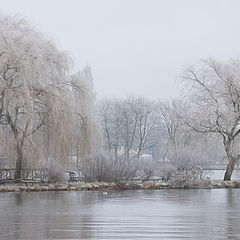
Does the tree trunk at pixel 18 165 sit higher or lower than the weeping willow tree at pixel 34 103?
lower

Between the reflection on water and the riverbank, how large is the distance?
6643 mm

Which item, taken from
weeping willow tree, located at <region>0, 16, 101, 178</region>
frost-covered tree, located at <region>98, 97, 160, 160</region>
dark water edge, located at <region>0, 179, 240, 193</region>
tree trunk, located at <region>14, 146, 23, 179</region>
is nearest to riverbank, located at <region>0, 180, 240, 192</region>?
dark water edge, located at <region>0, 179, 240, 193</region>

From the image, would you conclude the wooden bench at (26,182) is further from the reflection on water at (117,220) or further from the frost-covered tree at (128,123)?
the frost-covered tree at (128,123)

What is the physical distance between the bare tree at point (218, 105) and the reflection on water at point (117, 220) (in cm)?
1471

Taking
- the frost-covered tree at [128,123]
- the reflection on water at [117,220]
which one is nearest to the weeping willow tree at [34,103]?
the reflection on water at [117,220]

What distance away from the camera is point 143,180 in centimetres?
3047

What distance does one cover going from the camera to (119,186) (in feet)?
88.0

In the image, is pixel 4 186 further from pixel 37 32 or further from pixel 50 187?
pixel 37 32

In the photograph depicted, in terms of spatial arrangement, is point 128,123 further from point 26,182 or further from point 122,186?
point 26,182

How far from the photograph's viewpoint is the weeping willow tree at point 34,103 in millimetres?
24734

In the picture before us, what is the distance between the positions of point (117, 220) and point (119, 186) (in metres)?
14.0

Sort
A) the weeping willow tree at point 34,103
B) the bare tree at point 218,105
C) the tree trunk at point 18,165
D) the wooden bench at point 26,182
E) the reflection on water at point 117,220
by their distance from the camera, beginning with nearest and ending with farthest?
the reflection on water at point 117,220, the weeping willow tree at point 34,103, the tree trunk at point 18,165, the wooden bench at point 26,182, the bare tree at point 218,105

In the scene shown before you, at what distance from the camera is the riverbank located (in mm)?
24766

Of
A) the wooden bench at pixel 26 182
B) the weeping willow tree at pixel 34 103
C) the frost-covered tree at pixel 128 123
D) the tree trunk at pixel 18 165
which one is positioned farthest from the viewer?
the frost-covered tree at pixel 128 123
